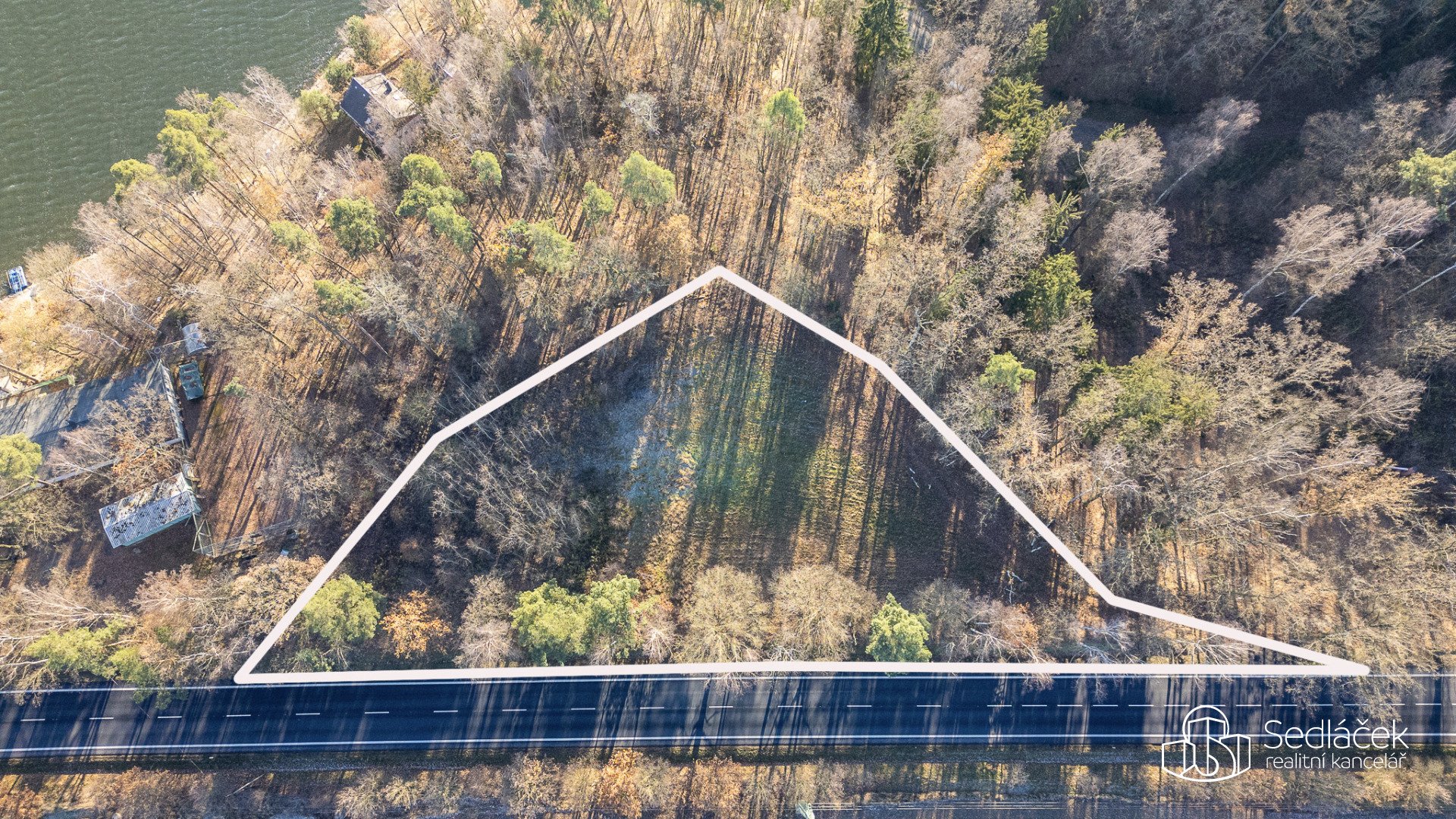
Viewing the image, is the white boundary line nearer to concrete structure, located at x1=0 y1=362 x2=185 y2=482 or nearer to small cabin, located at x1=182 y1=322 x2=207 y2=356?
concrete structure, located at x1=0 y1=362 x2=185 y2=482

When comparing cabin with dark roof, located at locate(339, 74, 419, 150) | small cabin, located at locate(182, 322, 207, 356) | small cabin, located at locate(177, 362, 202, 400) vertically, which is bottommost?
small cabin, located at locate(177, 362, 202, 400)

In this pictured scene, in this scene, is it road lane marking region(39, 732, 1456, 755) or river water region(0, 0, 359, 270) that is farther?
river water region(0, 0, 359, 270)

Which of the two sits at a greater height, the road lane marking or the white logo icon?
the white logo icon

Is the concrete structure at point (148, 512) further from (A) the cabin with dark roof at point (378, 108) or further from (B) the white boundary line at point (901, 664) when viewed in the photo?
(A) the cabin with dark roof at point (378, 108)

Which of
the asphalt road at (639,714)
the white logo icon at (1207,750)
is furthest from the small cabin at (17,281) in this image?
the white logo icon at (1207,750)

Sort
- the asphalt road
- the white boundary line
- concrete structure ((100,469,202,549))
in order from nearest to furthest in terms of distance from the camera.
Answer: the white boundary line → the asphalt road → concrete structure ((100,469,202,549))

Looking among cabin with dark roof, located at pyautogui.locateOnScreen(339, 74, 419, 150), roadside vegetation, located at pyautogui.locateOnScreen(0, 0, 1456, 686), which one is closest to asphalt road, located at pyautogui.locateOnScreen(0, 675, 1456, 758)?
roadside vegetation, located at pyautogui.locateOnScreen(0, 0, 1456, 686)
